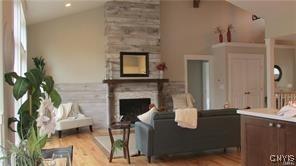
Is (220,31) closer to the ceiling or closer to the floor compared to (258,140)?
closer to the ceiling

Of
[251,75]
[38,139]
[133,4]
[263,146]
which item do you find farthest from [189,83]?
[38,139]

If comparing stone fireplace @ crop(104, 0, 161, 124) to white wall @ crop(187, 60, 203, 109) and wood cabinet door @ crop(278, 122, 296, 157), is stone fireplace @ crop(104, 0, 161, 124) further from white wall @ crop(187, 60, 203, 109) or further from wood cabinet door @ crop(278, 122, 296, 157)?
wood cabinet door @ crop(278, 122, 296, 157)

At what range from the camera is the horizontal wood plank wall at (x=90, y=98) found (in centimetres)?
786

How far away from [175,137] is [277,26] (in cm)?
366

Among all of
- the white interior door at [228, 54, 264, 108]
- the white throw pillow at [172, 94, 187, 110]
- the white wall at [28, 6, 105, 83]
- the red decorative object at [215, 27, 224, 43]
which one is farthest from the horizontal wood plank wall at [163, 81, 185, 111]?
the white wall at [28, 6, 105, 83]

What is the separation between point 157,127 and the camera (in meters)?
4.57

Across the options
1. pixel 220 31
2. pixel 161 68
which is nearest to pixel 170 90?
pixel 161 68

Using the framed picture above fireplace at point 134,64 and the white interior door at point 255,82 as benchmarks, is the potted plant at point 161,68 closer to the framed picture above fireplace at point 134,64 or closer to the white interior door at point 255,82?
the framed picture above fireplace at point 134,64

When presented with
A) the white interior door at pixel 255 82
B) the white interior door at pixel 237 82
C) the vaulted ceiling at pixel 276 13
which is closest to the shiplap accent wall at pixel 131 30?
the white interior door at pixel 237 82

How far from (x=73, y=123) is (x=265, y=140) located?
526 cm

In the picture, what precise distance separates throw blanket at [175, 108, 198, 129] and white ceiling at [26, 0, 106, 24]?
3801 millimetres

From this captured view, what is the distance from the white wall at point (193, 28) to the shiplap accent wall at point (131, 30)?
19.9 inches

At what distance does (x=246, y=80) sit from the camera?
8672 mm

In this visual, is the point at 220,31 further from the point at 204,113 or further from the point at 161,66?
the point at 204,113
